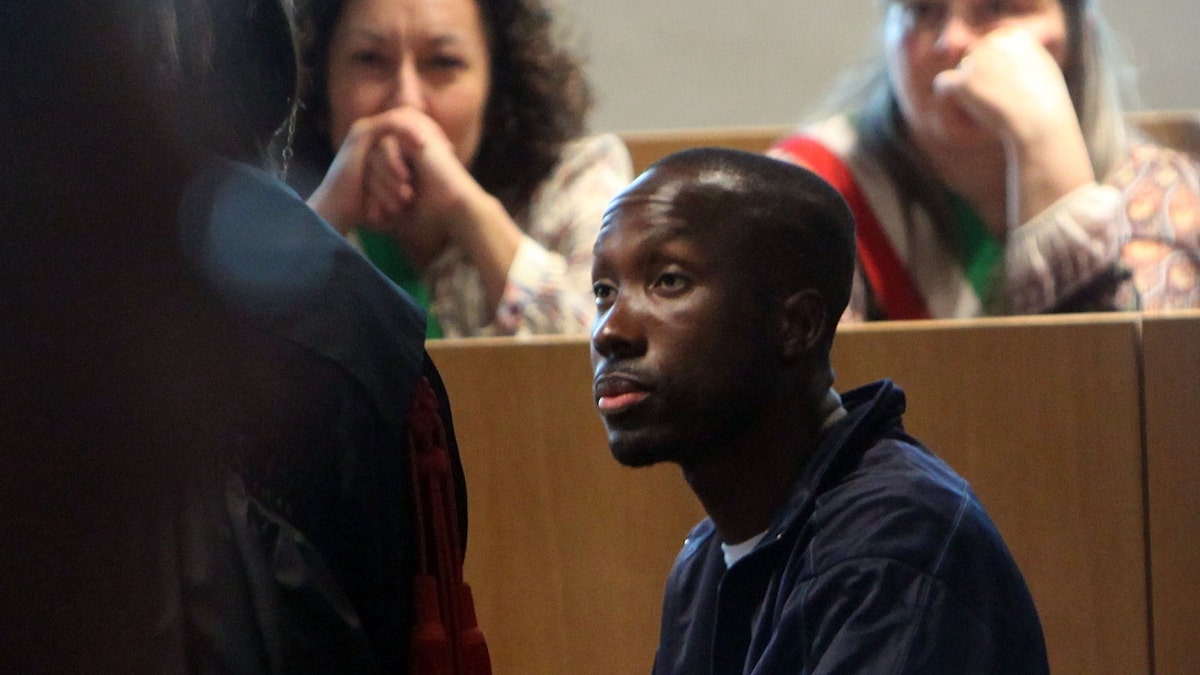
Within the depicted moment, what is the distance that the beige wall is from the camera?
3303mm

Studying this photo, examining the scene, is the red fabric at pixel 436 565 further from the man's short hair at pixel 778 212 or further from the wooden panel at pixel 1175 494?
the wooden panel at pixel 1175 494

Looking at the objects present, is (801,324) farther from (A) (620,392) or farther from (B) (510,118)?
(B) (510,118)

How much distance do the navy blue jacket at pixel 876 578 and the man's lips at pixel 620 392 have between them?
0.49ft

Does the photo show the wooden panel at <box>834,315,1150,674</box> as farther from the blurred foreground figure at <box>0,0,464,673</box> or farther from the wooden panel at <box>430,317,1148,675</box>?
the blurred foreground figure at <box>0,0,464,673</box>

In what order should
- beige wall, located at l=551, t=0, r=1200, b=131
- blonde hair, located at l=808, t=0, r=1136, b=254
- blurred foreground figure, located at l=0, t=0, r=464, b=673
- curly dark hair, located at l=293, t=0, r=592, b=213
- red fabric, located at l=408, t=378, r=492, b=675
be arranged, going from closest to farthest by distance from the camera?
1. blurred foreground figure, located at l=0, t=0, r=464, b=673
2. red fabric, located at l=408, t=378, r=492, b=675
3. blonde hair, located at l=808, t=0, r=1136, b=254
4. curly dark hair, located at l=293, t=0, r=592, b=213
5. beige wall, located at l=551, t=0, r=1200, b=131

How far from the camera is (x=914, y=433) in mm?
1771

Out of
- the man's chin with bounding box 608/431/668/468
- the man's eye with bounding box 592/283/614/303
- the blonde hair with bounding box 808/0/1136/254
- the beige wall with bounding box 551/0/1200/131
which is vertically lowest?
the man's chin with bounding box 608/431/668/468

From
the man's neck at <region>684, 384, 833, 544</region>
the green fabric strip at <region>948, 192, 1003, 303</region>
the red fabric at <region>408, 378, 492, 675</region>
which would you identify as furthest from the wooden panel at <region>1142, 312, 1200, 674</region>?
the red fabric at <region>408, 378, 492, 675</region>

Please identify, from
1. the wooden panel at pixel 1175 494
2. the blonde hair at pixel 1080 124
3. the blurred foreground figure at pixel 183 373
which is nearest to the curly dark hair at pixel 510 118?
the blonde hair at pixel 1080 124

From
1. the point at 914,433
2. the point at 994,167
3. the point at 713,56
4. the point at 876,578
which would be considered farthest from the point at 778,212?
the point at 713,56

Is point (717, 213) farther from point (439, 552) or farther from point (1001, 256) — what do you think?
point (1001, 256)

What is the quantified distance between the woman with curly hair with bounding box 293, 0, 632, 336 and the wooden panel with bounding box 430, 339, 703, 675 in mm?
178

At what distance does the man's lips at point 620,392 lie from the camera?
125 centimetres

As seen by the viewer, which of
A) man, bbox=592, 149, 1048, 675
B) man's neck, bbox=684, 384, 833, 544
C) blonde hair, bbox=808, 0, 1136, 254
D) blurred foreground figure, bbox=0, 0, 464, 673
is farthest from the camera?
blonde hair, bbox=808, 0, 1136, 254
